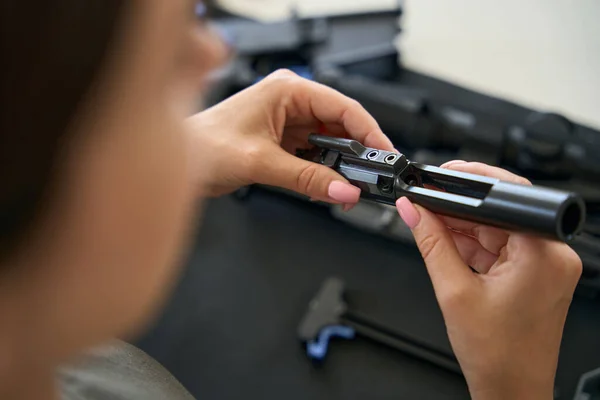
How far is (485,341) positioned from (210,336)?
18.8 inches

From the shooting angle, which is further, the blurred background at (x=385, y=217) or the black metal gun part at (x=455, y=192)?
the blurred background at (x=385, y=217)

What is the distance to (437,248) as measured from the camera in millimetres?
426

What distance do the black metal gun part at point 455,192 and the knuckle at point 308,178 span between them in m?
0.01

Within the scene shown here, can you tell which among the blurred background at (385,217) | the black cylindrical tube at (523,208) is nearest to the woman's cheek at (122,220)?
the black cylindrical tube at (523,208)

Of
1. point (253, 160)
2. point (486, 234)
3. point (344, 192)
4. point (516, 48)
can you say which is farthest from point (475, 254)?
point (516, 48)

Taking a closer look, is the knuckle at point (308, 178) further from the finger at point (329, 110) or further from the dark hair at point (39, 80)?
the dark hair at point (39, 80)

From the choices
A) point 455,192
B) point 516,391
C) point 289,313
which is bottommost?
point 289,313

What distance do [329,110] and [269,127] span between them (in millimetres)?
63

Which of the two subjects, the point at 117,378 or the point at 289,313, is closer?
the point at 117,378

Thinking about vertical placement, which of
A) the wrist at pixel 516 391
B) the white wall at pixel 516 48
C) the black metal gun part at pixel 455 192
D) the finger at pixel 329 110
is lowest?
the wrist at pixel 516 391

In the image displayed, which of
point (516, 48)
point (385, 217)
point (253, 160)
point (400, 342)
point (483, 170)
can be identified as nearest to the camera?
point (483, 170)

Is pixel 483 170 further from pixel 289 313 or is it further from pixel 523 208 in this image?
pixel 289 313

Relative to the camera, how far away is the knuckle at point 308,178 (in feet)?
1.71

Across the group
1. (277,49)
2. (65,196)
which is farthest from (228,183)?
(277,49)
